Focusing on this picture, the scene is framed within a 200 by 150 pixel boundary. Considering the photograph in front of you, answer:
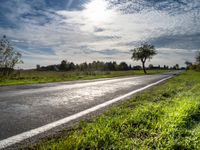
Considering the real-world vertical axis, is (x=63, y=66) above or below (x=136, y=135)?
above

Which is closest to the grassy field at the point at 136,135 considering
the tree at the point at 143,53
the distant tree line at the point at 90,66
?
the tree at the point at 143,53

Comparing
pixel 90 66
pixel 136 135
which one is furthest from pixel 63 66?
pixel 136 135

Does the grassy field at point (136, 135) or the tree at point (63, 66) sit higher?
the tree at point (63, 66)

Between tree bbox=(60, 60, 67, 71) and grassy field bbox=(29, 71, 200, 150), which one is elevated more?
tree bbox=(60, 60, 67, 71)

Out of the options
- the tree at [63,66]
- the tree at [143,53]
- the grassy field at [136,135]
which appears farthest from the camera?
the tree at [63,66]

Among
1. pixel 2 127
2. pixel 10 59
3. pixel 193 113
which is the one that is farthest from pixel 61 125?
pixel 10 59

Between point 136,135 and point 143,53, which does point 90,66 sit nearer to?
point 143,53

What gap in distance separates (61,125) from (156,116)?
2.07 meters

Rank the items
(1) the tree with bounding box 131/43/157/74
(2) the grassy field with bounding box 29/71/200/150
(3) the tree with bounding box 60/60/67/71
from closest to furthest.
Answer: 1. (2) the grassy field with bounding box 29/71/200/150
2. (1) the tree with bounding box 131/43/157/74
3. (3) the tree with bounding box 60/60/67/71

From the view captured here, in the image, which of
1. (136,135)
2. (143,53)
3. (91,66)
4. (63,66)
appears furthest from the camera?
(91,66)

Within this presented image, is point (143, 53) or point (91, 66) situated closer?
point (143, 53)

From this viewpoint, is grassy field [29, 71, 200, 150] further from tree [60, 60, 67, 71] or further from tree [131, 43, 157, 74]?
tree [60, 60, 67, 71]

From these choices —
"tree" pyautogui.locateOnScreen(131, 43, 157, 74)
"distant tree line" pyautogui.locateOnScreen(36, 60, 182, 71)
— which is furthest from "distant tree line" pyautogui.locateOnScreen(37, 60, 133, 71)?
"tree" pyautogui.locateOnScreen(131, 43, 157, 74)

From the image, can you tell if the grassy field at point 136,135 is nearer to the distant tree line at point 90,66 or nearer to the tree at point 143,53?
the tree at point 143,53
